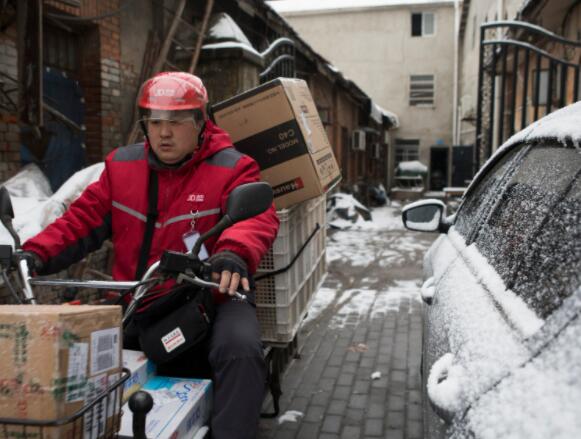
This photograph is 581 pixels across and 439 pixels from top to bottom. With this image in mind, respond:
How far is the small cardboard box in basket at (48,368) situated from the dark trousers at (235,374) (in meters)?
0.69

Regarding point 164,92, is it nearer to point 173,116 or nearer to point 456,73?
point 173,116

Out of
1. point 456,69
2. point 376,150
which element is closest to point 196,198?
point 376,150

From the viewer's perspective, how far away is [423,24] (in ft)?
91.2

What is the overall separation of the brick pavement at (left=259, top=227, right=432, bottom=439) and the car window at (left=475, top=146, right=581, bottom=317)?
1972 mm

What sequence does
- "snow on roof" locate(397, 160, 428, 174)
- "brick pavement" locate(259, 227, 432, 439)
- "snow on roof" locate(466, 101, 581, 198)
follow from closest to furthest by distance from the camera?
"snow on roof" locate(466, 101, 581, 198) < "brick pavement" locate(259, 227, 432, 439) < "snow on roof" locate(397, 160, 428, 174)

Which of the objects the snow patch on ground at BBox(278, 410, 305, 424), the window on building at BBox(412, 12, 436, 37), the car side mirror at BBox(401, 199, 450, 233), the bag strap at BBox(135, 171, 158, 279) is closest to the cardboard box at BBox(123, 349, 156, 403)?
the bag strap at BBox(135, 171, 158, 279)

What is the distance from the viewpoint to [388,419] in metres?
3.85

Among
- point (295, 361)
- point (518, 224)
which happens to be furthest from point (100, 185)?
point (295, 361)

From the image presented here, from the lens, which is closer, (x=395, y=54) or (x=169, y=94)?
(x=169, y=94)

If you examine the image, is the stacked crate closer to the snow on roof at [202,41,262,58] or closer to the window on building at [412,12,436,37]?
the snow on roof at [202,41,262,58]

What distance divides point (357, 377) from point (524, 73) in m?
4.27

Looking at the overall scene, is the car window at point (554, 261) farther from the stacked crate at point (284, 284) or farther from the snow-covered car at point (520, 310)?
the stacked crate at point (284, 284)

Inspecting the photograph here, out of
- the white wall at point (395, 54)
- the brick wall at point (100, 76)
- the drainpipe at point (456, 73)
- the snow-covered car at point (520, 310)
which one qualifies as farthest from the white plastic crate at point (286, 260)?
the white wall at point (395, 54)

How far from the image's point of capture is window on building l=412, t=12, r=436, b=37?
27656mm
